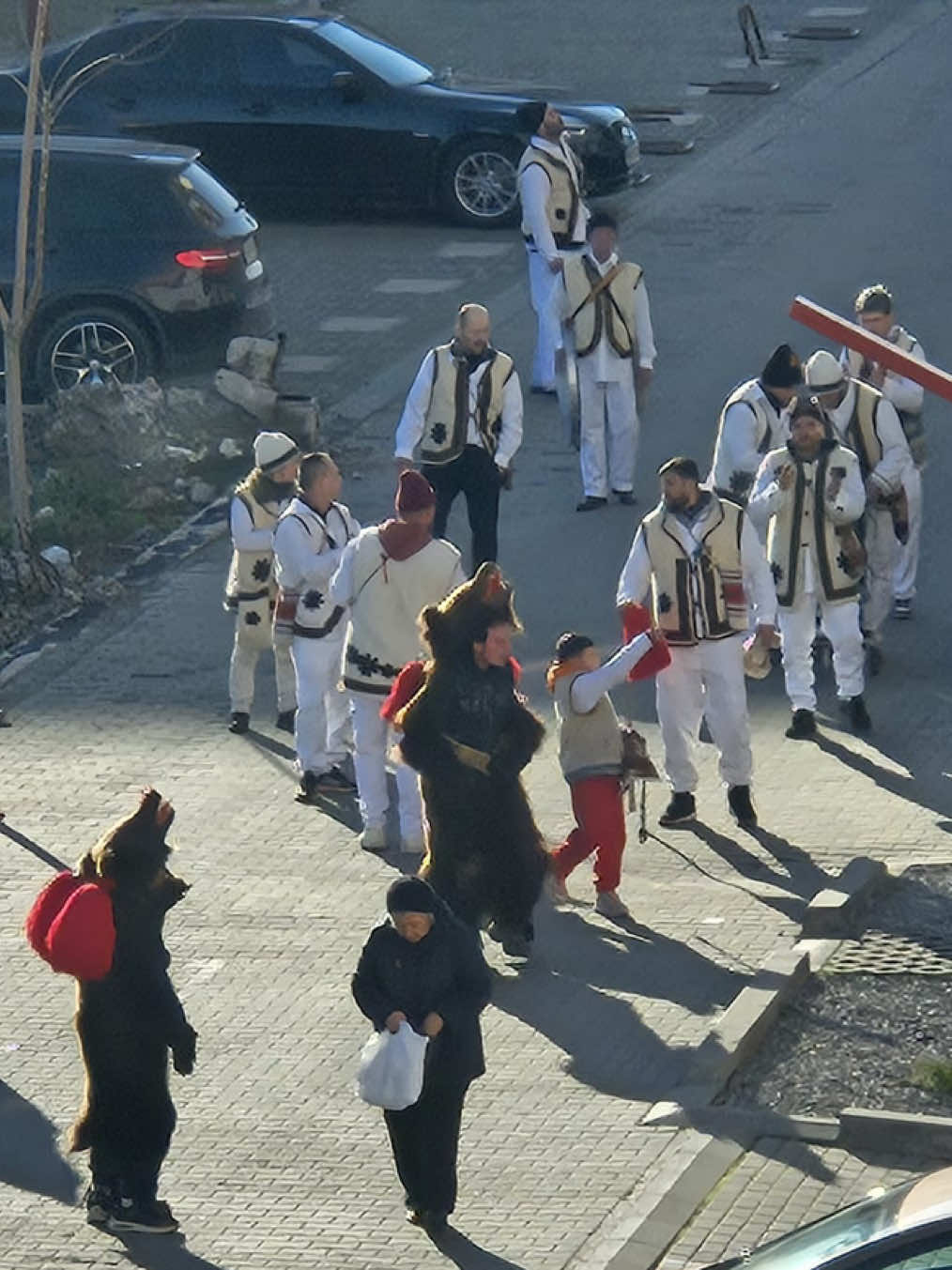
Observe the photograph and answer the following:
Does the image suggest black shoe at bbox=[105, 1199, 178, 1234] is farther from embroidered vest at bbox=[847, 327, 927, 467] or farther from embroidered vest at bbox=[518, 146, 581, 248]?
embroidered vest at bbox=[518, 146, 581, 248]

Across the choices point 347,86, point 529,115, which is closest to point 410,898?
point 529,115

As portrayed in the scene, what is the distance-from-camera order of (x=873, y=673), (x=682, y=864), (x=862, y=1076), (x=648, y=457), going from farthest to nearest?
(x=648, y=457), (x=873, y=673), (x=682, y=864), (x=862, y=1076)

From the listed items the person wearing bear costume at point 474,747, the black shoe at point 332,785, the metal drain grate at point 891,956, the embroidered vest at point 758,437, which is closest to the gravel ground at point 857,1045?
the metal drain grate at point 891,956

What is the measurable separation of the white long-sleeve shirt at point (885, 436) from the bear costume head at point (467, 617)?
12.9ft

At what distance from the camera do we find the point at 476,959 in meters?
8.81

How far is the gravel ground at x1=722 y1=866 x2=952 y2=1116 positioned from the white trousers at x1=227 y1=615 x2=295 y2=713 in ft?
13.0

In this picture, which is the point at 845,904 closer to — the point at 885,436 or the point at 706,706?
the point at 706,706

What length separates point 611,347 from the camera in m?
16.9

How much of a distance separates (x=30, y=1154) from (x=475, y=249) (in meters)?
15.1

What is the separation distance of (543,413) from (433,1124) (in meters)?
11.3

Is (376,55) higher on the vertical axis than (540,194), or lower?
higher

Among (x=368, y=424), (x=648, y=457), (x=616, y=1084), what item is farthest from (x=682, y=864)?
(x=368, y=424)

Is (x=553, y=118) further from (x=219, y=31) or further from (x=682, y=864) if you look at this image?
(x=682, y=864)

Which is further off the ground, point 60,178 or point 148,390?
point 60,178
